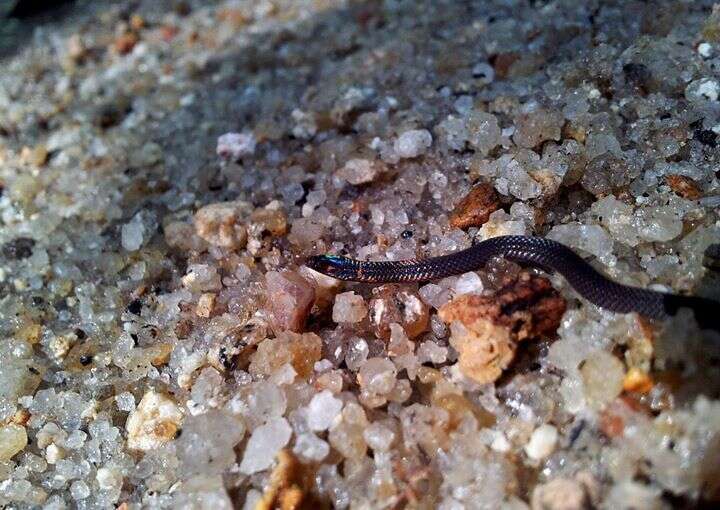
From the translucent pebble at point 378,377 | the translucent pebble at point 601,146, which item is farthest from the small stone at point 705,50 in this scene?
the translucent pebble at point 378,377

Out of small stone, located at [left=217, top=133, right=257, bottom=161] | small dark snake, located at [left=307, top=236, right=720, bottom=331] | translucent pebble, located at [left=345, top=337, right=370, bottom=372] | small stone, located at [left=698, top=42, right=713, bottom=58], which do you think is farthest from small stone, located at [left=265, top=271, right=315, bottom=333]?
small stone, located at [left=698, top=42, right=713, bottom=58]

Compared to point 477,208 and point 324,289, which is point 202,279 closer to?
point 324,289

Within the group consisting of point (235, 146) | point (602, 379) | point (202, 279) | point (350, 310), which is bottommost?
point (602, 379)

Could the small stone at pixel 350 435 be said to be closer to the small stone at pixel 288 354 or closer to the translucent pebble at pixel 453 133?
the small stone at pixel 288 354

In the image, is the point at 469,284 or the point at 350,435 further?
the point at 469,284

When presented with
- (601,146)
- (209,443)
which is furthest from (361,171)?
(209,443)

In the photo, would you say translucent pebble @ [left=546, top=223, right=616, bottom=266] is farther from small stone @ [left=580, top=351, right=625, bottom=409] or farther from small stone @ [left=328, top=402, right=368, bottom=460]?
small stone @ [left=328, top=402, right=368, bottom=460]
